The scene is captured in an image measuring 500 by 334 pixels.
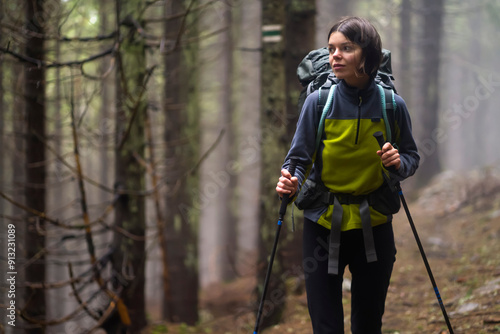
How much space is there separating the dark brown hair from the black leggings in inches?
41.7

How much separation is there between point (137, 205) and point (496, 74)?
712 inches

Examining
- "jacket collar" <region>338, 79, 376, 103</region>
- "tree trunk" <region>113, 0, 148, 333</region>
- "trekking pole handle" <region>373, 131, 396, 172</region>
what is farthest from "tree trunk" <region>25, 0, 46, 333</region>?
"trekking pole handle" <region>373, 131, 396, 172</region>

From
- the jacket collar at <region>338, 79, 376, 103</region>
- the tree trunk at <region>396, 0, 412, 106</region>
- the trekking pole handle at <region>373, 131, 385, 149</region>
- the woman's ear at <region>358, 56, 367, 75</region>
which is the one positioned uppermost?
the tree trunk at <region>396, 0, 412, 106</region>

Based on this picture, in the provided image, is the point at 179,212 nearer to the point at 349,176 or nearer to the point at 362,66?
the point at 349,176

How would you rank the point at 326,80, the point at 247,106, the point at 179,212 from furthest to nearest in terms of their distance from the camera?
the point at 247,106 → the point at 179,212 → the point at 326,80

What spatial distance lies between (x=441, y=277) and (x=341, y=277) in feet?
13.2

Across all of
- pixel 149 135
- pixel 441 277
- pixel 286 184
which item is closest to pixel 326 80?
pixel 286 184

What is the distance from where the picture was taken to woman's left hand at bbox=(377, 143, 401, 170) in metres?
2.76

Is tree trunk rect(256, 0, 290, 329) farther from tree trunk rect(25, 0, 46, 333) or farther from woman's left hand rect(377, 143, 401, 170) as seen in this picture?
woman's left hand rect(377, 143, 401, 170)

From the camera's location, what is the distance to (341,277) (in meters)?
3.07

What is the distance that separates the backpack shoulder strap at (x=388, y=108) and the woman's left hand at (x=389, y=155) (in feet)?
0.73

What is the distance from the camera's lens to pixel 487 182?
10.5 metres

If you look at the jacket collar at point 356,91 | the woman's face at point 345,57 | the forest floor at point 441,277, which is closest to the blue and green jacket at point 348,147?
the jacket collar at point 356,91

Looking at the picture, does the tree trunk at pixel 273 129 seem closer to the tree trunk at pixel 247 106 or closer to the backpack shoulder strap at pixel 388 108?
the backpack shoulder strap at pixel 388 108
